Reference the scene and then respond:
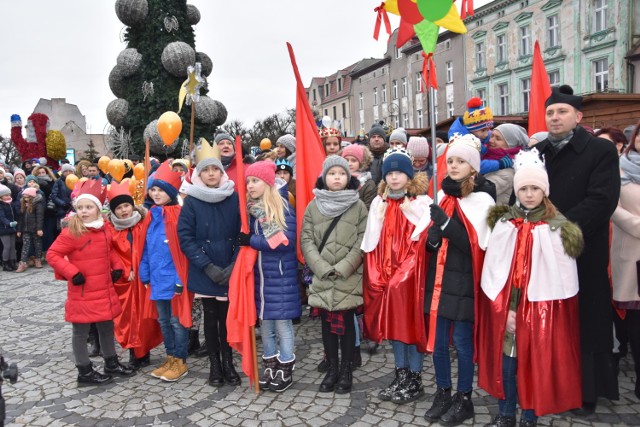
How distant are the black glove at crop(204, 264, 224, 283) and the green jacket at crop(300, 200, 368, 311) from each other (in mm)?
729

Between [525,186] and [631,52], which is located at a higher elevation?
[631,52]

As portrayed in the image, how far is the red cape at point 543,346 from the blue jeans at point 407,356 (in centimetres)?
79

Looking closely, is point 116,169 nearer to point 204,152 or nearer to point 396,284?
point 204,152

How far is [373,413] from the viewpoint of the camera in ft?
12.4

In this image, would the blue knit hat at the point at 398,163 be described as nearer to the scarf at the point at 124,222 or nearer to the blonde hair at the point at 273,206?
the blonde hair at the point at 273,206

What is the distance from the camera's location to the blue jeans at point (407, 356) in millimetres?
3945

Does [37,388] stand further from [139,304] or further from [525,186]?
[525,186]

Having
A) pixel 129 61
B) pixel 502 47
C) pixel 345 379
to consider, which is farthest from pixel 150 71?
pixel 502 47

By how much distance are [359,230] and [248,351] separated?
4.51ft

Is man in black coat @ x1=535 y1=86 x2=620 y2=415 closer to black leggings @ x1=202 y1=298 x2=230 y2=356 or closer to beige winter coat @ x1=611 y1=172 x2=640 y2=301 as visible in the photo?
beige winter coat @ x1=611 y1=172 x2=640 y2=301

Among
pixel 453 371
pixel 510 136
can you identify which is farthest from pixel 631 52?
pixel 453 371

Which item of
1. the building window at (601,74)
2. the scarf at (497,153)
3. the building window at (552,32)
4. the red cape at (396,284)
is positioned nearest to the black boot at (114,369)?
the red cape at (396,284)

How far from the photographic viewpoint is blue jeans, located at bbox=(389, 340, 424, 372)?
395cm

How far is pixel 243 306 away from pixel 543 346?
230cm
